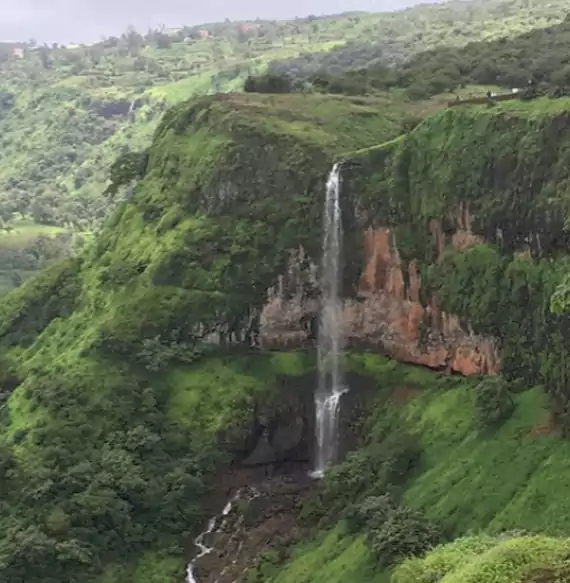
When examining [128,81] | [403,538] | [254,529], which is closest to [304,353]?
[254,529]

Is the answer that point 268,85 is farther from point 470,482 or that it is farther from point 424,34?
point 424,34

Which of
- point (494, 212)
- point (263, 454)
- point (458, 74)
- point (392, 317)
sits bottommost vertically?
point (263, 454)

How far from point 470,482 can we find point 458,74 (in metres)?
37.5

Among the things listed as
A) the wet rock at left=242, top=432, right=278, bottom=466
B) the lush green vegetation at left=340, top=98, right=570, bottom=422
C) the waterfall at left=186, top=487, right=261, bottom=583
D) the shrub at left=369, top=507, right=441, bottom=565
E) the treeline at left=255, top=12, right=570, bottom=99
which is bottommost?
the waterfall at left=186, top=487, right=261, bottom=583

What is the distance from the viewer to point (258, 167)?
4900 cm

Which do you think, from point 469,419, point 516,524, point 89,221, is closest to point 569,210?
point 469,419

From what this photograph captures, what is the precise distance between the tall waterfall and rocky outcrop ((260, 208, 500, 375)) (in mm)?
574

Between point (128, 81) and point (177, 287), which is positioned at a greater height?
point (128, 81)

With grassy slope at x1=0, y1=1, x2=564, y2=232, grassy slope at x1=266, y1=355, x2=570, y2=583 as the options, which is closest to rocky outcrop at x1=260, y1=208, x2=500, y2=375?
grassy slope at x1=266, y1=355, x2=570, y2=583

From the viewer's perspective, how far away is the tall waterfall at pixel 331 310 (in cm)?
4547

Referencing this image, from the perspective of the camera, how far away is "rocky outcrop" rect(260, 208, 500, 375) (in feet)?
137

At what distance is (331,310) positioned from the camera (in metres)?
46.8

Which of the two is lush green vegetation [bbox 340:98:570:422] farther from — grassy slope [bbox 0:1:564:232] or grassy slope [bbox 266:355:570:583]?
grassy slope [bbox 0:1:564:232]

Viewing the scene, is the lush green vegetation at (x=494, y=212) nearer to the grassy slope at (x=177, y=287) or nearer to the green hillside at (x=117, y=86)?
the grassy slope at (x=177, y=287)
